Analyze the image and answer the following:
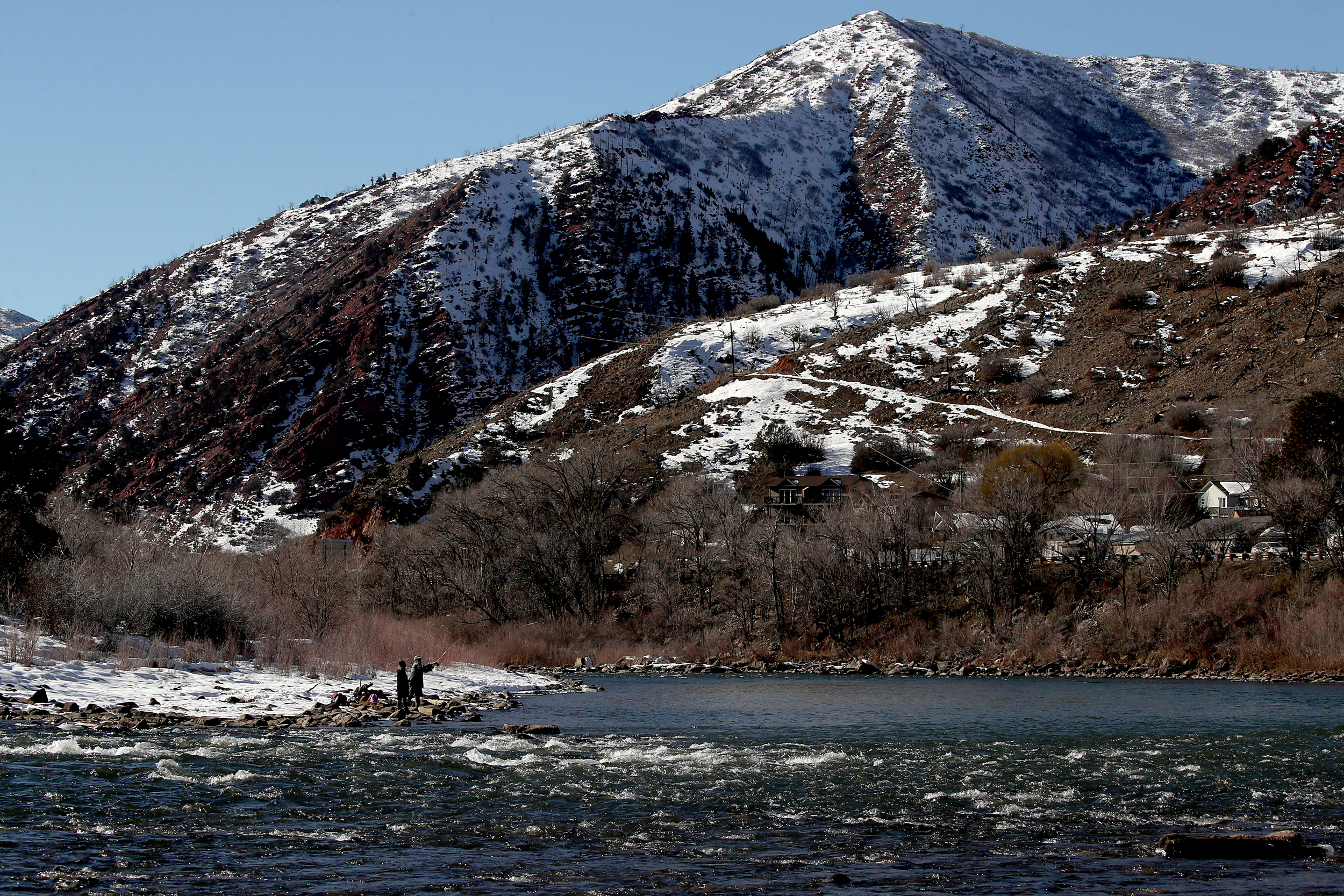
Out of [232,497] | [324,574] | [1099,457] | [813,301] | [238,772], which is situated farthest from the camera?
[813,301]

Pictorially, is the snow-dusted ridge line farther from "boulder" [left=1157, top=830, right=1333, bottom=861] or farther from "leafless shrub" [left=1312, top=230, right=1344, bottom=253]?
"boulder" [left=1157, top=830, right=1333, bottom=861]

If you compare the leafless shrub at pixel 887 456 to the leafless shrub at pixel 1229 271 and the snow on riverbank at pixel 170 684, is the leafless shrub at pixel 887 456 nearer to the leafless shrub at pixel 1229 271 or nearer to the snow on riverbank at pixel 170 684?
the leafless shrub at pixel 1229 271

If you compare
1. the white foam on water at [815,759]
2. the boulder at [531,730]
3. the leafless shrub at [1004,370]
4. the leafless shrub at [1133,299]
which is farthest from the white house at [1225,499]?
the boulder at [531,730]

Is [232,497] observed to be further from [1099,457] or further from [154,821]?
[154,821]

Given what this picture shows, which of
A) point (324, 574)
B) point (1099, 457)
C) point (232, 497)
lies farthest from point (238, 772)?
point (232, 497)

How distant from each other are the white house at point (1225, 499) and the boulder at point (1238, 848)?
188ft

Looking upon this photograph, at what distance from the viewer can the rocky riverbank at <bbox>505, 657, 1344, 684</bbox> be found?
4738cm

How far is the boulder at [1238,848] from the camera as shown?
1460 centimetres

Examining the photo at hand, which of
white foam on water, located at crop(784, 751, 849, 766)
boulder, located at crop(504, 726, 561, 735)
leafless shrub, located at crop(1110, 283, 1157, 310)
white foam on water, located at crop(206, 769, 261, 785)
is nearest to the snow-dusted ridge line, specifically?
leafless shrub, located at crop(1110, 283, 1157, 310)

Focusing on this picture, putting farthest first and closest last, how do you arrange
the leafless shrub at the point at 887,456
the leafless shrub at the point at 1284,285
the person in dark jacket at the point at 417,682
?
the leafless shrub at the point at 1284,285 → the leafless shrub at the point at 887,456 → the person in dark jacket at the point at 417,682

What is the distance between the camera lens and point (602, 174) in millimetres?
185750

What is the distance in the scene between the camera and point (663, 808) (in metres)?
17.7

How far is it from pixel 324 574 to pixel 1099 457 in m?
59.7

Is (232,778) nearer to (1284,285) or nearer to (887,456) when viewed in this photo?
(887,456)
